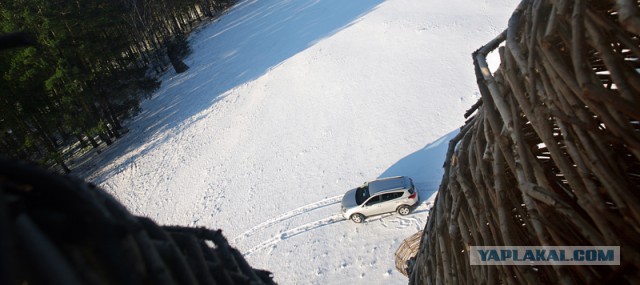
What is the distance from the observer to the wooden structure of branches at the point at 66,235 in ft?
1.49

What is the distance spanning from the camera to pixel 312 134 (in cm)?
1488

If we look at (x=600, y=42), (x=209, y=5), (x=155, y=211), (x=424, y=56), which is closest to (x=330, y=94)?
(x=424, y=56)

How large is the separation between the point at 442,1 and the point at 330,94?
31.6ft

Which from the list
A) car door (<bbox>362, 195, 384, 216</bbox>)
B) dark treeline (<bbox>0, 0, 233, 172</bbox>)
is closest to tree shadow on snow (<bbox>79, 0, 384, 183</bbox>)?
dark treeline (<bbox>0, 0, 233, 172</bbox>)

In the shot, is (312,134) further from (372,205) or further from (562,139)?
(562,139)

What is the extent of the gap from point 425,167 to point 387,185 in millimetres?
1688

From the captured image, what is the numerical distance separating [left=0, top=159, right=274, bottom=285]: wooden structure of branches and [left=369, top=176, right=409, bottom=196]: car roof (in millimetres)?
9464

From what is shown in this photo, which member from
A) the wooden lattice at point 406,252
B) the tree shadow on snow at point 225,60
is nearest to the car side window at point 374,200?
the wooden lattice at point 406,252

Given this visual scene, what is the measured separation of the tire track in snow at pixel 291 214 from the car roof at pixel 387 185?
1434 mm

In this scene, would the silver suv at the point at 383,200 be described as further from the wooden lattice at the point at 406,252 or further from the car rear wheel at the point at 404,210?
the wooden lattice at the point at 406,252

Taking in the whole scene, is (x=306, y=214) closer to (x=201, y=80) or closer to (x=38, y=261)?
(x=38, y=261)

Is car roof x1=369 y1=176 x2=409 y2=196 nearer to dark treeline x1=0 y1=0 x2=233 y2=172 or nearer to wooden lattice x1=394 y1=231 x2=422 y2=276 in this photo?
wooden lattice x1=394 y1=231 x2=422 y2=276

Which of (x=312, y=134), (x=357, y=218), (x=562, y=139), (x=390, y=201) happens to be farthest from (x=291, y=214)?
(x=562, y=139)

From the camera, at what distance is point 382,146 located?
41.4 feet
